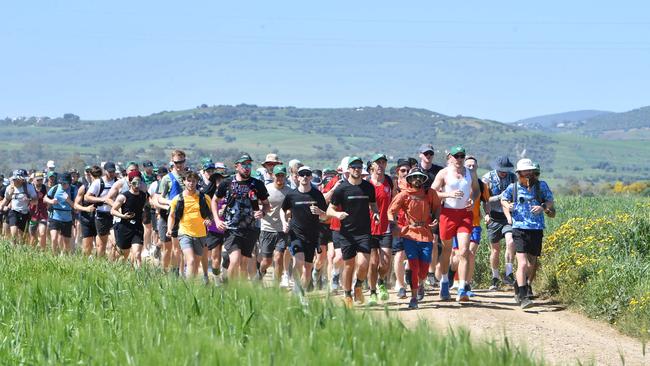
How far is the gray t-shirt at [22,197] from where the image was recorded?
22.6 meters

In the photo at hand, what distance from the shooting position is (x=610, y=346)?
12.0 m

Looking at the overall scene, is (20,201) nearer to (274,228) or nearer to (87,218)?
(87,218)

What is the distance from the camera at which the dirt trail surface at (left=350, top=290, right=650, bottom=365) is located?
37.1 ft

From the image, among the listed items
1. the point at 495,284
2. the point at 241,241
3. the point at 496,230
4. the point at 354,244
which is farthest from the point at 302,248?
the point at 495,284

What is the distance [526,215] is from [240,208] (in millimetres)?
3787

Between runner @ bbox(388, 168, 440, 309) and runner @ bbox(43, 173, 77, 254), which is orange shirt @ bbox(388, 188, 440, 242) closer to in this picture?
runner @ bbox(388, 168, 440, 309)

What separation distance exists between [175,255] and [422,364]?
12305 millimetres

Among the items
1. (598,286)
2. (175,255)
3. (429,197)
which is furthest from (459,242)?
(175,255)

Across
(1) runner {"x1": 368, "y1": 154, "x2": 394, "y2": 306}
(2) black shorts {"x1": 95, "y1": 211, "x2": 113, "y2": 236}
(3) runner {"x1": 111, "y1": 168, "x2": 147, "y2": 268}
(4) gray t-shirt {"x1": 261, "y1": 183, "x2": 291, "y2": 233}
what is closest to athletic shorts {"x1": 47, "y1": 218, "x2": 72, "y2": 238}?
(2) black shorts {"x1": 95, "y1": 211, "x2": 113, "y2": 236}

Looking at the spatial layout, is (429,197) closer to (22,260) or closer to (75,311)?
(22,260)

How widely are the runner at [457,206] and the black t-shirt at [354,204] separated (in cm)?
119

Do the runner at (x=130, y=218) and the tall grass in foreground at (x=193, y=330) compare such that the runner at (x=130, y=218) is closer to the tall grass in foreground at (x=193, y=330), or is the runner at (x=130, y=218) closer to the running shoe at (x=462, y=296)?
the running shoe at (x=462, y=296)

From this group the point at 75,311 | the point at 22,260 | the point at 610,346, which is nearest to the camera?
the point at 75,311

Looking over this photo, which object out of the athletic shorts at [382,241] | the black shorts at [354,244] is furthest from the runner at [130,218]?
the black shorts at [354,244]
